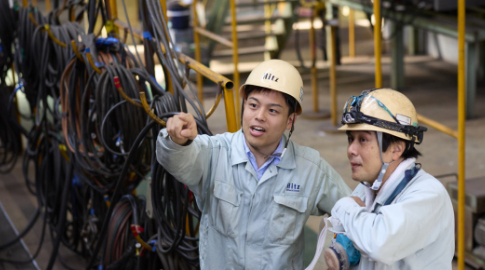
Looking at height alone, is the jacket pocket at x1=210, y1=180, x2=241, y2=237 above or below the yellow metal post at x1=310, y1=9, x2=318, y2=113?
above

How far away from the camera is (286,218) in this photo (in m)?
2.51

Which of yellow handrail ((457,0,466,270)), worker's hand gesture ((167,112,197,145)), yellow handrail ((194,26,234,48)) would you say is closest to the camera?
worker's hand gesture ((167,112,197,145))

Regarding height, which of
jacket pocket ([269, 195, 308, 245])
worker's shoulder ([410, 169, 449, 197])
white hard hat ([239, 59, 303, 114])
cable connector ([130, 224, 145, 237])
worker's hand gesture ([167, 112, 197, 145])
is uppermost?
white hard hat ([239, 59, 303, 114])

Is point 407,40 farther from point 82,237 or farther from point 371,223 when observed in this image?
point 371,223

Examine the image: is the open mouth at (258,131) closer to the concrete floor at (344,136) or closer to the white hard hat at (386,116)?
the white hard hat at (386,116)

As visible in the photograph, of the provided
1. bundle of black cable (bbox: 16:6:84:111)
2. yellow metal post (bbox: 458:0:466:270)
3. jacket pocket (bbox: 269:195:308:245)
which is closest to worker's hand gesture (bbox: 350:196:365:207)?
jacket pocket (bbox: 269:195:308:245)

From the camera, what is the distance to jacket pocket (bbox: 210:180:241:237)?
8.16 feet

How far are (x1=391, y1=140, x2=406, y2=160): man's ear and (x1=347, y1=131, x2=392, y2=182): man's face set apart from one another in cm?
2

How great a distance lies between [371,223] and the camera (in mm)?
1939

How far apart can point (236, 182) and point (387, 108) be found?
75cm

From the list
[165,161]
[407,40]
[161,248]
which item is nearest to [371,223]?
[165,161]

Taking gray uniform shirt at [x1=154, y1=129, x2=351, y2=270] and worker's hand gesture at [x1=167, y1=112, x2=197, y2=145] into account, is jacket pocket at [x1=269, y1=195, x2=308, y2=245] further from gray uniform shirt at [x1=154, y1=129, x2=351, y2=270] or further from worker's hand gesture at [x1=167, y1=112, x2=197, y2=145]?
worker's hand gesture at [x1=167, y1=112, x2=197, y2=145]

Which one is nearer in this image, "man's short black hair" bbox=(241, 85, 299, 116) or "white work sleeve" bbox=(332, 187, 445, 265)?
"white work sleeve" bbox=(332, 187, 445, 265)

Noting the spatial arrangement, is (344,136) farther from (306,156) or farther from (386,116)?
(386,116)
